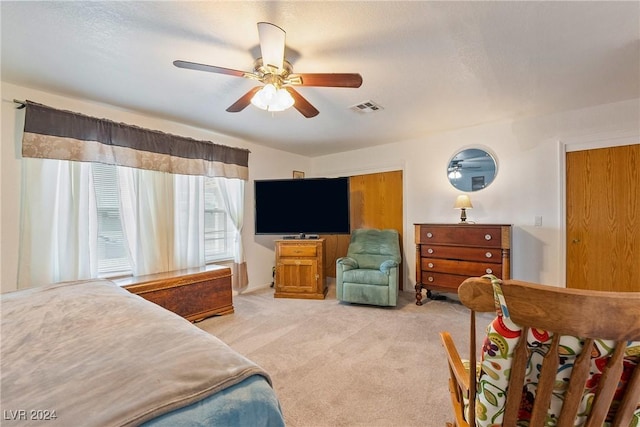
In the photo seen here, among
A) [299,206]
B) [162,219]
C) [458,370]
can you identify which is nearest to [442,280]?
[299,206]

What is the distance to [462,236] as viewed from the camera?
10.6ft

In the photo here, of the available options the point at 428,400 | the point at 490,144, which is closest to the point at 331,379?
the point at 428,400

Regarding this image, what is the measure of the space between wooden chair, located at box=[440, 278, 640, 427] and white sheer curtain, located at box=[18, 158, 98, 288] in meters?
3.23

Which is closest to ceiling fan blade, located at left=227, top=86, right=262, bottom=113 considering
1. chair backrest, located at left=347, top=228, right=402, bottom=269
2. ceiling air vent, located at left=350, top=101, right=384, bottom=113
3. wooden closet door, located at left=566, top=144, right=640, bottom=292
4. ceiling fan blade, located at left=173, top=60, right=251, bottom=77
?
ceiling fan blade, located at left=173, top=60, right=251, bottom=77

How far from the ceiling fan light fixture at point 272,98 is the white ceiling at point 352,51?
0.30m

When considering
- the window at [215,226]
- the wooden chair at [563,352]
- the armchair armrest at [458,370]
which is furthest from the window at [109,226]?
the wooden chair at [563,352]

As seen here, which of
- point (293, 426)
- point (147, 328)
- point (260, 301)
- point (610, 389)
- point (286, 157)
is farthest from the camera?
point (286, 157)

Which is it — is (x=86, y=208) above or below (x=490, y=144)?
below

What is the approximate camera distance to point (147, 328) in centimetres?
111

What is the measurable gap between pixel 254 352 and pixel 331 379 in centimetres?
74

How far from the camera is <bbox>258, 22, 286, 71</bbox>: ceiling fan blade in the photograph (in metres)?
1.45

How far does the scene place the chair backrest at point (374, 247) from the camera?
3883 mm

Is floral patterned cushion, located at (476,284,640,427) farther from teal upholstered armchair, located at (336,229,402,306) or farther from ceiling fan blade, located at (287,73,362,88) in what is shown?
teal upholstered armchair, located at (336,229,402,306)

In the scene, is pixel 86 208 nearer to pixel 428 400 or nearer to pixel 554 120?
pixel 428 400
